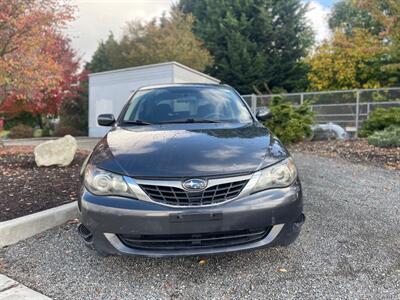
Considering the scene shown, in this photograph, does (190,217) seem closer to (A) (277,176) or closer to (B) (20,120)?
(A) (277,176)

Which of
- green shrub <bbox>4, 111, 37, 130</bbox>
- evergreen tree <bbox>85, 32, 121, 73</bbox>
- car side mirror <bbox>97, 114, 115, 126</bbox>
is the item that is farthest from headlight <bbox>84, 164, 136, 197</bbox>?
green shrub <bbox>4, 111, 37, 130</bbox>

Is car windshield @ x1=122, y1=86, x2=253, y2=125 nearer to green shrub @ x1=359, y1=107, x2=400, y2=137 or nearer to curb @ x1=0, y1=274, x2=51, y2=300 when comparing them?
curb @ x1=0, y1=274, x2=51, y2=300

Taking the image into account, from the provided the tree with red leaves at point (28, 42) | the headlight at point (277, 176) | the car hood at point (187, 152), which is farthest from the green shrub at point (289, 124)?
the headlight at point (277, 176)

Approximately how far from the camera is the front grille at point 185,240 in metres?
2.29

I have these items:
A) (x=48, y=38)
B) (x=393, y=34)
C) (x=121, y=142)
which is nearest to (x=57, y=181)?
(x=121, y=142)

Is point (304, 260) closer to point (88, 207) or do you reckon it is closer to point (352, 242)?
point (352, 242)

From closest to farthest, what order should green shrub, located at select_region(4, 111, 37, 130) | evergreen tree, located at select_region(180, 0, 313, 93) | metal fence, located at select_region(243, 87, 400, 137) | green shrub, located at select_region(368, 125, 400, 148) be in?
green shrub, located at select_region(368, 125, 400, 148) < metal fence, located at select_region(243, 87, 400, 137) < green shrub, located at select_region(4, 111, 37, 130) < evergreen tree, located at select_region(180, 0, 313, 93)

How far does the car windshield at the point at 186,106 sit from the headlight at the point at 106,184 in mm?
1139

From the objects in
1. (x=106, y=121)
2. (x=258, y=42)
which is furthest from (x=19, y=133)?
(x=106, y=121)

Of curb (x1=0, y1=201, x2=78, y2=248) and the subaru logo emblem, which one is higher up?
the subaru logo emblem

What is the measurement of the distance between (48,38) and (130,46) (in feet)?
39.2

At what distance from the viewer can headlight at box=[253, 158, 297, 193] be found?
7.83 ft

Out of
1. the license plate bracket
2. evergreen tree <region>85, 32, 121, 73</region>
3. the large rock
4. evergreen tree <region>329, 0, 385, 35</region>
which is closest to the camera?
the license plate bracket

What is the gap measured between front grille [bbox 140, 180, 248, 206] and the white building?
435 inches
